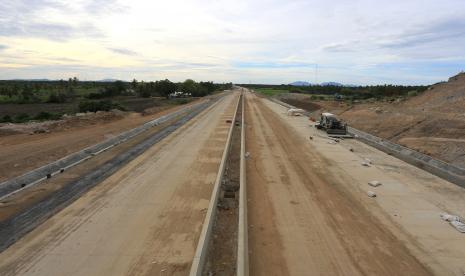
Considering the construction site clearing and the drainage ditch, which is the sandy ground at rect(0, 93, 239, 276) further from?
the drainage ditch

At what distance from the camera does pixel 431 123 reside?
24.6 meters

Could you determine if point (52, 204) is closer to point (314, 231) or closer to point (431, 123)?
point (314, 231)

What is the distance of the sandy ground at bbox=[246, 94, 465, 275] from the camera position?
795 cm

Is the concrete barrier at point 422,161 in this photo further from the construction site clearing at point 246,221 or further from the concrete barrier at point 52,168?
the concrete barrier at point 52,168

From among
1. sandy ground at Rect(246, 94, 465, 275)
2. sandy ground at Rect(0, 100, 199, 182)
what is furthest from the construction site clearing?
sandy ground at Rect(0, 100, 199, 182)

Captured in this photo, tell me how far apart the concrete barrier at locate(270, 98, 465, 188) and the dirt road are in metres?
4.15

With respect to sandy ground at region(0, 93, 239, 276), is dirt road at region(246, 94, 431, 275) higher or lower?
lower

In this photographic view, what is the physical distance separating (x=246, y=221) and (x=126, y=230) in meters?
2.76

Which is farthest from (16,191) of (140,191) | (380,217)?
(380,217)

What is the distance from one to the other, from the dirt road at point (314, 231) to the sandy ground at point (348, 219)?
19 mm

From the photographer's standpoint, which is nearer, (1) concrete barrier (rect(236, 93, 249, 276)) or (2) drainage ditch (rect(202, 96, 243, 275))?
(1) concrete barrier (rect(236, 93, 249, 276))

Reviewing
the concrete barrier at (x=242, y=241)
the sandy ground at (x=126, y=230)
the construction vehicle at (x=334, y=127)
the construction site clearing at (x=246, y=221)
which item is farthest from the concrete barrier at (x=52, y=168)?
the construction vehicle at (x=334, y=127)

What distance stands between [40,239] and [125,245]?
1837 mm

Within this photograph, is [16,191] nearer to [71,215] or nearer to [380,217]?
[71,215]
